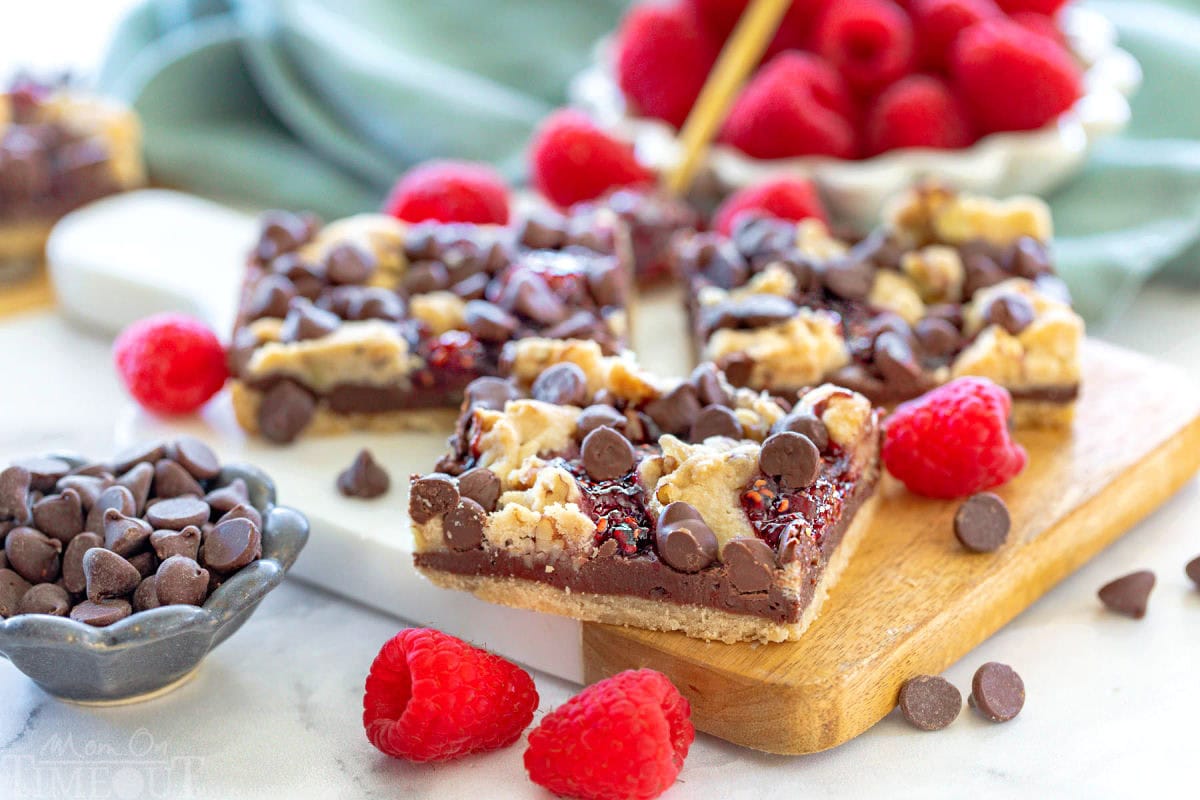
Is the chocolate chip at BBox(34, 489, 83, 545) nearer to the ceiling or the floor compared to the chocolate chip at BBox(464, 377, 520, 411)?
nearer to the ceiling

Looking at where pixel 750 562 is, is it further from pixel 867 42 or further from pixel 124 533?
pixel 867 42

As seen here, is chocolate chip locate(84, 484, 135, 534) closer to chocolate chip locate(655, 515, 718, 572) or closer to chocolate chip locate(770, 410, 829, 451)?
chocolate chip locate(655, 515, 718, 572)

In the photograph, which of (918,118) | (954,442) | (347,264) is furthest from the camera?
(918,118)

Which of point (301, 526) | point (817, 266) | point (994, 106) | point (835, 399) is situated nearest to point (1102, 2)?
point (994, 106)

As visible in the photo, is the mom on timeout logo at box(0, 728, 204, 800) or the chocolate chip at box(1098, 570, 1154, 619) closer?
the mom on timeout logo at box(0, 728, 204, 800)

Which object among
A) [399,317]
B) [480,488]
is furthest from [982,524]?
[399,317]

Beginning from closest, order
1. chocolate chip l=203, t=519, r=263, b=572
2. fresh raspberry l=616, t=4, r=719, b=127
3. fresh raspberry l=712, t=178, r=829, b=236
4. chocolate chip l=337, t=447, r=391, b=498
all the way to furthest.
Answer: chocolate chip l=203, t=519, r=263, b=572
chocolate chip l=337, t=447, r=391, b=498
fresh raspberry l=712, t=178, r=829, b=236
fresh raspberry l=616, t=4, r=719, b=127

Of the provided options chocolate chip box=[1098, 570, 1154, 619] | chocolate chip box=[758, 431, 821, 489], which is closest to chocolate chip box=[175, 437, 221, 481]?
chocolate chip box=[758, 431, 821, 489]
